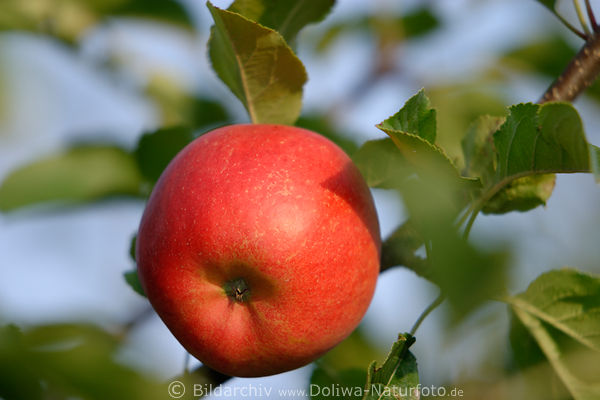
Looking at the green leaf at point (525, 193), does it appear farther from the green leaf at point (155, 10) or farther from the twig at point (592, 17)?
the green leaf at point (155, 10)

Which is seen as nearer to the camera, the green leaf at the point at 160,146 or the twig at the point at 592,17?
the twig at the point at 592,17

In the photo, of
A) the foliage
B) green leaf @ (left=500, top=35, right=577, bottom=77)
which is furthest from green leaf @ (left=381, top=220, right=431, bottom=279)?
green leaf @ (left=500, top=35, right=577, bottom=77)

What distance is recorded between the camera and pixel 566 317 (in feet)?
4.08

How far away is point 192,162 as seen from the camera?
104 centimetres

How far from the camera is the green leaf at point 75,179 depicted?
158 centimetres

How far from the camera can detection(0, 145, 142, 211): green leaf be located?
62.4 inches

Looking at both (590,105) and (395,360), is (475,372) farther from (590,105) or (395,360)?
(590,105)

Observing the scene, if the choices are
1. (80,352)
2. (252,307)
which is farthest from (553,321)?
(80,352)

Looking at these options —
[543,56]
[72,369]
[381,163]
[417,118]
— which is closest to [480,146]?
[381,163]

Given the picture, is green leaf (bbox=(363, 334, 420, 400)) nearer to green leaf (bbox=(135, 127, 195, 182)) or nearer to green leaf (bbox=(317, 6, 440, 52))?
green leaf (bbox=(135, 127, 195, 182))

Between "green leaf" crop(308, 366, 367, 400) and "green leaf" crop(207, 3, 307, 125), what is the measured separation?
563 mm

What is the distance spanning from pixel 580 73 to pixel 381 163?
417 mm

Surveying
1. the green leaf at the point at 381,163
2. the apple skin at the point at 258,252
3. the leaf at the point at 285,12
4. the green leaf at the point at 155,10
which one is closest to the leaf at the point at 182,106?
the green leaf at the point at 155,10

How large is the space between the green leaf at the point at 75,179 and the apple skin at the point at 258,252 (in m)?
0.57
